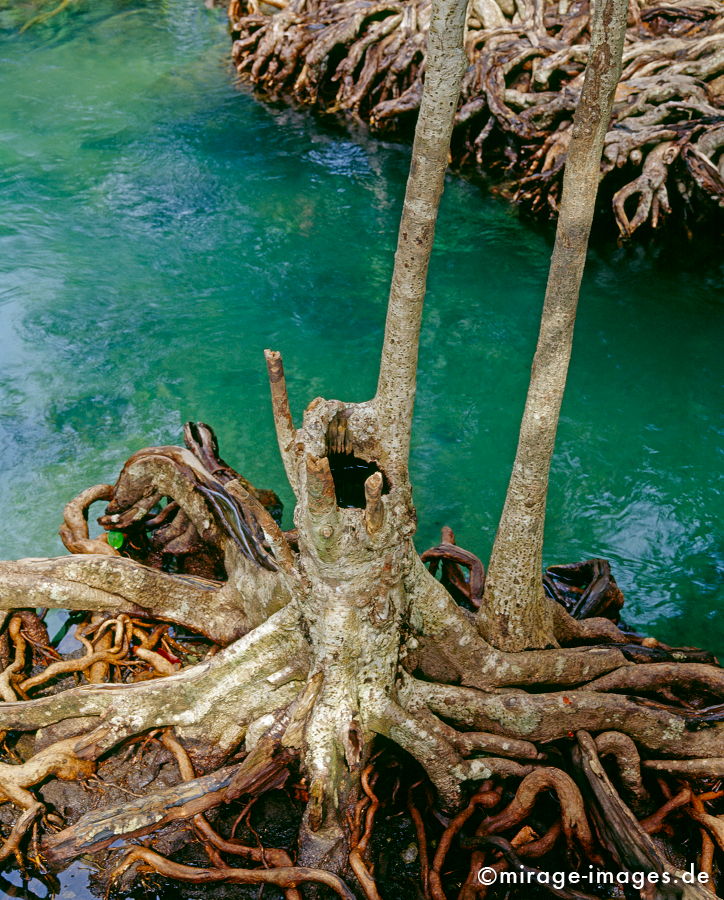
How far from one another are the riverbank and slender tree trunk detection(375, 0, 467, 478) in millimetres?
5406

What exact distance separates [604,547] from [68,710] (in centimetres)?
283

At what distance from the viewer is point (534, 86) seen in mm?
8875

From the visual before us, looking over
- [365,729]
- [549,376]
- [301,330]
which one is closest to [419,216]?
[549,376]

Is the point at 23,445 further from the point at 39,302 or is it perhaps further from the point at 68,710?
the point at 68,710

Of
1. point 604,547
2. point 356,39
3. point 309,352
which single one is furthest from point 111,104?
point 604,547

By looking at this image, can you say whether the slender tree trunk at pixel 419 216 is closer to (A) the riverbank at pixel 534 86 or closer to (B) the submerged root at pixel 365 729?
(B) the submerged root at pixel 365 729

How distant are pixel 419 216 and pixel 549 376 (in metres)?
0.71

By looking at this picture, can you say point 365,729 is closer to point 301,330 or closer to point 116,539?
point 116,539

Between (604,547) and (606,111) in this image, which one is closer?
(606,111)

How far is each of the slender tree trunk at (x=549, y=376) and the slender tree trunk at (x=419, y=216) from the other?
14.7 inches

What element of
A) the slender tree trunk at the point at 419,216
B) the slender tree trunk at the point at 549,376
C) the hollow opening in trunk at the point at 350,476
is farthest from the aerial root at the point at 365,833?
the slender tree trunk at the point at 419,216

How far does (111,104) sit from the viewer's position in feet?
33.2

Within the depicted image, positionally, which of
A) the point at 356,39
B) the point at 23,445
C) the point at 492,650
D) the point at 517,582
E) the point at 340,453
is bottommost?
the point at 23,445

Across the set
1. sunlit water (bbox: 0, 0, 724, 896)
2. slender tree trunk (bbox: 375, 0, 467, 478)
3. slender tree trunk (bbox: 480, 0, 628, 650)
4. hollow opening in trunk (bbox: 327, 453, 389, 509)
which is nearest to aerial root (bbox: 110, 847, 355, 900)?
slender tree trunk (bbox: 480, 0, 628, 650)
